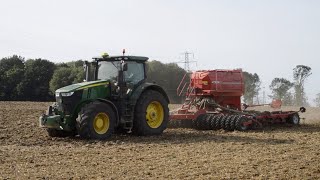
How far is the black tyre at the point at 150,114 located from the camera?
Result: 1285cm

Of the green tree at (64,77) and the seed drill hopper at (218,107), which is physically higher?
the green tree at (64,77)

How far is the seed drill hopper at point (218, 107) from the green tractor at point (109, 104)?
7.26 ft

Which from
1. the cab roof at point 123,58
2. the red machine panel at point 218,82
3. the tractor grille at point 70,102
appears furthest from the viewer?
the red machine panel at point 218,82

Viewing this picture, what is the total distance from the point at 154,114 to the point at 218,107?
3.96 m

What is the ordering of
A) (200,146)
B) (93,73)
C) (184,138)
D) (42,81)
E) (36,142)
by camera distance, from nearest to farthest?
1. (200,146)
2. (36,142)
3. (184,138)
4. (93,73)
5. (42,81)

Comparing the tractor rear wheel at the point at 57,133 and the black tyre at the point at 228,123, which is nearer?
the tractor rear wheel at the point at 57,133

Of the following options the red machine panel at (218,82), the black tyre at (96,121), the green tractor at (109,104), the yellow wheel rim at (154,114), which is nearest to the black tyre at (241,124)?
the red machine panel at (218,82)

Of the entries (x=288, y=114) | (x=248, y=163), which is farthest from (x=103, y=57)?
(x=288, y=114)

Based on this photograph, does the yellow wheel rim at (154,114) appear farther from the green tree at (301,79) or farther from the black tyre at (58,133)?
the green tree at (301,79)

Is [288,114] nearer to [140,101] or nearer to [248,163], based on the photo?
[140,101]

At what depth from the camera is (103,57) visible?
13.3 meters

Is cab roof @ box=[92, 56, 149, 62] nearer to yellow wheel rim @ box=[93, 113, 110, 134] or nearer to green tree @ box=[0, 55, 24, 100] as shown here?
yellow wheel rim @ box=[93, 113, 110, 134]

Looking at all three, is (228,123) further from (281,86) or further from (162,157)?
(281,86)

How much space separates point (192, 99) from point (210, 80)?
1.08 metres
